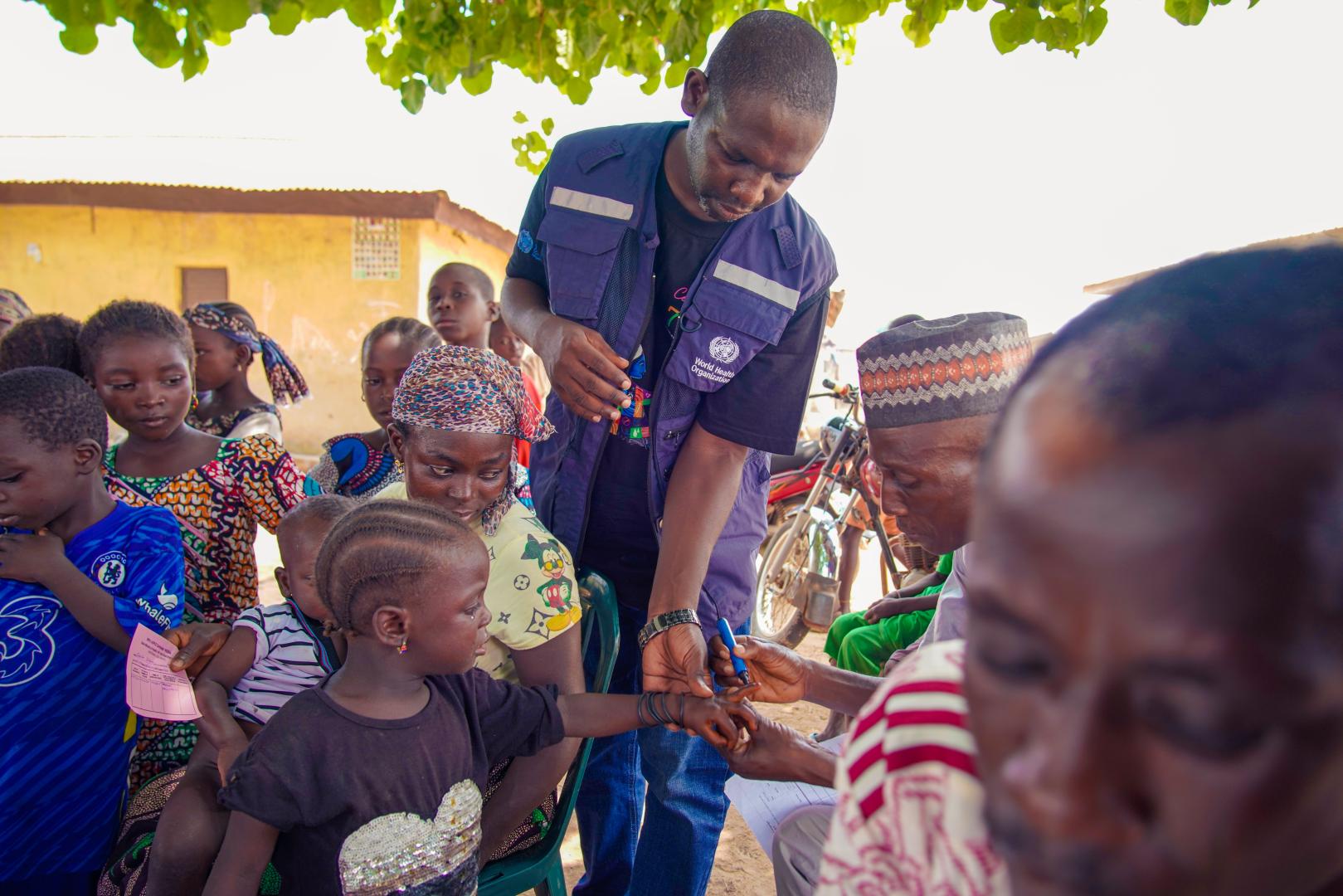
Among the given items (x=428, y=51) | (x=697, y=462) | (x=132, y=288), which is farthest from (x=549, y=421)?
(x=132, y=288)

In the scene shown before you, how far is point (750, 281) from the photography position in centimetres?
238

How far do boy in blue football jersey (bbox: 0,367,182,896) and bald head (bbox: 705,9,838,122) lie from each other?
1.76m

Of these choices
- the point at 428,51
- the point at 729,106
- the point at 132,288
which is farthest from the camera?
the point at 132,288

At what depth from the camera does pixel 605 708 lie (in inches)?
84.7

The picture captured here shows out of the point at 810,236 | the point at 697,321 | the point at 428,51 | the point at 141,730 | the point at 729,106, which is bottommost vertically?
the point at 141,730

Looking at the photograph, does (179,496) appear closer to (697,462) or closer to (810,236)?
(697,462)

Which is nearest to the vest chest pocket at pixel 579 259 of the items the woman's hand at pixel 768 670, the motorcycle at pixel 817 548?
the woman's hand at pixel 768 670

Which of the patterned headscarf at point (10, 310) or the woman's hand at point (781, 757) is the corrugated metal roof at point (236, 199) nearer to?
the patterned headscarf at point (10, 310)

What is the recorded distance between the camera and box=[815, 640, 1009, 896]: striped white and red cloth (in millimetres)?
828

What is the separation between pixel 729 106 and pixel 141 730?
2.18 metres

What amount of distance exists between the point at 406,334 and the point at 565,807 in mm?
2279

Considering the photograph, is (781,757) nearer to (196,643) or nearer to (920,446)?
(920,446)

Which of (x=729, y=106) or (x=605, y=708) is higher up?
(x=729, y=106)

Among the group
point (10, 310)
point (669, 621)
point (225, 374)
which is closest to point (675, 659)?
point (669, 621)
